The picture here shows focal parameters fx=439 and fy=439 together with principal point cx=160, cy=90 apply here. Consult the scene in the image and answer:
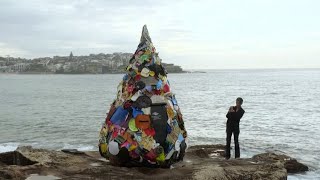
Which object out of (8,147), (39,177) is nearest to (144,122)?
(39,177)

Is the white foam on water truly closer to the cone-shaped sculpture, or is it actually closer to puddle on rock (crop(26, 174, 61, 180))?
the cone-shaped sculpture

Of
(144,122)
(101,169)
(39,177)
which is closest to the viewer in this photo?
(39,177)

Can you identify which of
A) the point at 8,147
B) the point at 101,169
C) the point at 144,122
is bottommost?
the point at 8,147

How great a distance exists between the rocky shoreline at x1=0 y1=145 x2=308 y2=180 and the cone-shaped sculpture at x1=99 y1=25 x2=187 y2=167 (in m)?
0.33

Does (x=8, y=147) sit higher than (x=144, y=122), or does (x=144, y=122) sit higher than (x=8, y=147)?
(x=144, y=122)

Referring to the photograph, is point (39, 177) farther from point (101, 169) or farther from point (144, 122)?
point (144, 122)

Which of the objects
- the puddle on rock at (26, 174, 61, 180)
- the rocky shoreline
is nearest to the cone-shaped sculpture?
the rocky shoreline

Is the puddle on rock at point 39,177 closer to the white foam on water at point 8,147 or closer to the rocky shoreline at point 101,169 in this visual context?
the rocky shoreline at point 101,169

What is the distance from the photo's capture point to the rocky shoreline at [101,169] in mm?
9570

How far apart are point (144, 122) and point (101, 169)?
4.84 ft

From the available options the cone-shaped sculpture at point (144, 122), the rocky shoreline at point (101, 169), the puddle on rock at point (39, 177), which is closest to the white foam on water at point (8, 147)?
the rocky shoreline at point (101, 169)

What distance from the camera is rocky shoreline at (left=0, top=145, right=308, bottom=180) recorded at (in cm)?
957

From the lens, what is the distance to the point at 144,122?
1038 cm

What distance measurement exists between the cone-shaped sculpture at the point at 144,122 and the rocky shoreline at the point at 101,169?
33 centimetres
